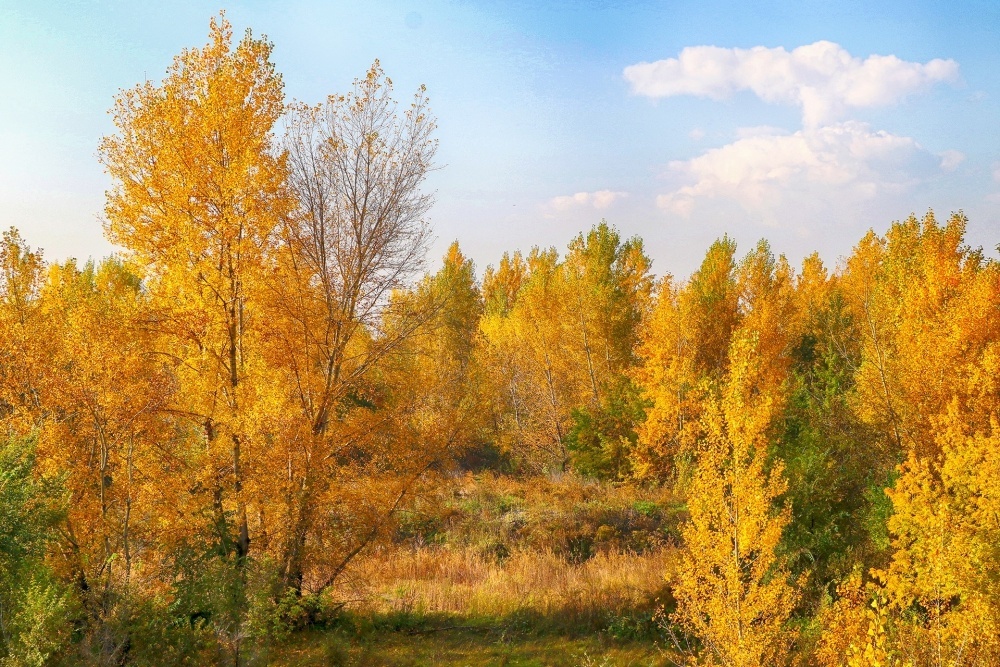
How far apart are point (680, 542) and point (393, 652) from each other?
28.4ft

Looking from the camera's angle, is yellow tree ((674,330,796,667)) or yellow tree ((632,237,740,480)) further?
yellow tree ((632,237,740,480))

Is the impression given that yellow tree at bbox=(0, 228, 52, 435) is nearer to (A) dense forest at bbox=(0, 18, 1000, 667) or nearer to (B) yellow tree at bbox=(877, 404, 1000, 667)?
(A) dense forest at bbox=(0, 18, 1000, 667)

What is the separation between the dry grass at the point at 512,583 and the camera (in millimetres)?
12773

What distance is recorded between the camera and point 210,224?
10141 millimetres

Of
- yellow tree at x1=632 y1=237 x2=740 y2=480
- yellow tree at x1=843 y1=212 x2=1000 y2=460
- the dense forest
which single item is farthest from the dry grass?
yellow tree at x1=843 y1=212 x2=1000 y2=460

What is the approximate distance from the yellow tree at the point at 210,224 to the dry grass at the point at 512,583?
3725mm

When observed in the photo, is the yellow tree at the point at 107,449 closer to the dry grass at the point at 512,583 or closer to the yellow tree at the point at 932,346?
the dry grass at the point at 512,583

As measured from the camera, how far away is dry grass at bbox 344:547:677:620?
12.8 metres

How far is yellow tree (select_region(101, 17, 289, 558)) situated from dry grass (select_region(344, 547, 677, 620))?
3725mm

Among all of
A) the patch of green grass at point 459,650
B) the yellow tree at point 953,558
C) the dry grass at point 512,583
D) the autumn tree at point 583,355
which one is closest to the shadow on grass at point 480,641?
the patch of green grass at point 459,650

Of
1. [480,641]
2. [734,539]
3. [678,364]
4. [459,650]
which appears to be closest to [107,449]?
[459,650]

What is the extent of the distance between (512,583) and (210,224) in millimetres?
9688

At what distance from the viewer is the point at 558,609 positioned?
12.7 m

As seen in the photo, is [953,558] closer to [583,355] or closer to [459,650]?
[459,650]
